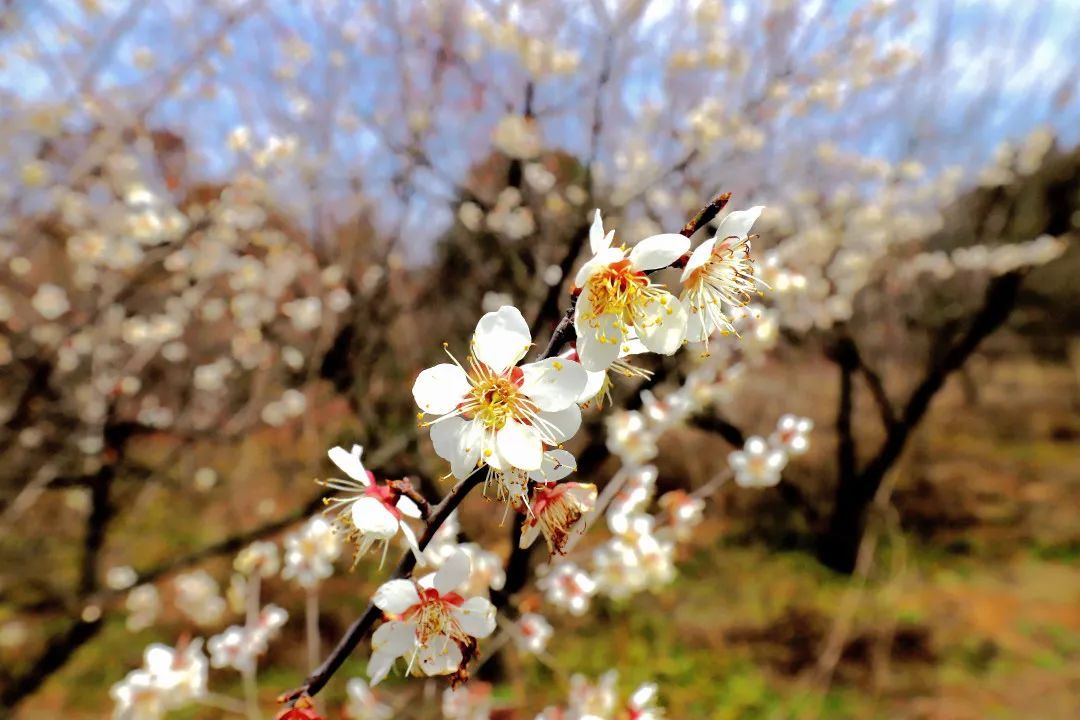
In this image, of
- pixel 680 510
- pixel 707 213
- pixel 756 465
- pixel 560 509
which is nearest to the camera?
pixel 707 213

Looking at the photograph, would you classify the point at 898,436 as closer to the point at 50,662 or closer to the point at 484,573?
the point at 484,573

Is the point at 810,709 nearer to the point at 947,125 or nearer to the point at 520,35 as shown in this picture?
the point at 520,35

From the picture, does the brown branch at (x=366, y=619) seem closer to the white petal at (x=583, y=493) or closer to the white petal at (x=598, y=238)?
the white petal at (x=583, y=493)

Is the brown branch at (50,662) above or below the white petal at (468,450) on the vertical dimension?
above

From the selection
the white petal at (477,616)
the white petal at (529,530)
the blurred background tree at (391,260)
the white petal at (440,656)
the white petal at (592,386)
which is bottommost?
the white petal at (440,656)

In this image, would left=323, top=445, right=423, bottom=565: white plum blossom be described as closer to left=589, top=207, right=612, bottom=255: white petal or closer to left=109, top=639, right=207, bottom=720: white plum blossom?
left=589, top=207, right=612, bottom=255: white petal

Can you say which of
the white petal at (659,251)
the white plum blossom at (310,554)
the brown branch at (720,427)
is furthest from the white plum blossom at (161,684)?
the brown branch at (720,427)

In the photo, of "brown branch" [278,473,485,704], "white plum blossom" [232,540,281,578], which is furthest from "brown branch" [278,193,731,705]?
"white plum blossom" [232,540,281,578]

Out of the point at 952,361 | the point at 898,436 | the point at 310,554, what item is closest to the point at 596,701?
the point at 310,554
